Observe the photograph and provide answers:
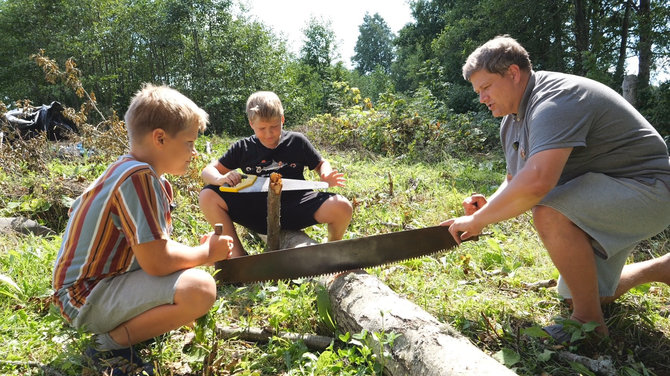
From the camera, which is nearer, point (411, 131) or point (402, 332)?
point (402, 332)

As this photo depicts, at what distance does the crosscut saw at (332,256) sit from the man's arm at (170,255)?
0.54 m

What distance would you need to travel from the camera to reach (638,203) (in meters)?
2.42

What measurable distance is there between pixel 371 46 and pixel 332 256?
221 ft

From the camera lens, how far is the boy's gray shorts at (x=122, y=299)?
2.19 m

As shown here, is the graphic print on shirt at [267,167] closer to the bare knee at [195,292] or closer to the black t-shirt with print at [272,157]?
the black t-shirt with print at [272,157]

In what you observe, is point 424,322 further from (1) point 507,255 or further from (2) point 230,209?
(2) point 230,209

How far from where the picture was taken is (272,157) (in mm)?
4176

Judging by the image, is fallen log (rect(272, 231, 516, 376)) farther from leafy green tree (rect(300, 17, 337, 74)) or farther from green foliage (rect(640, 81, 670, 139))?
leafy green tree (rect(300, 17, 337, 74))

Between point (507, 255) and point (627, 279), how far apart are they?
3.87ft

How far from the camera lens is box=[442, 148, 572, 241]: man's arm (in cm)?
229

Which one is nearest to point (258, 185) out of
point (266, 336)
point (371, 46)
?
point (266, 336)

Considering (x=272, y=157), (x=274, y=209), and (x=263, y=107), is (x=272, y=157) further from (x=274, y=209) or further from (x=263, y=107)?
(x=274, y=209)

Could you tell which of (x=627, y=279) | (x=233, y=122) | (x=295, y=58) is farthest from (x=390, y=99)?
(x=295, y=58)

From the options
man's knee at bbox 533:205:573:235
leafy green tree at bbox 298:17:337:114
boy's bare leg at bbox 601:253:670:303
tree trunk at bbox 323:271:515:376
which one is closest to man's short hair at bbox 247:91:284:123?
tree trunk at bbox 323:271:515:376
